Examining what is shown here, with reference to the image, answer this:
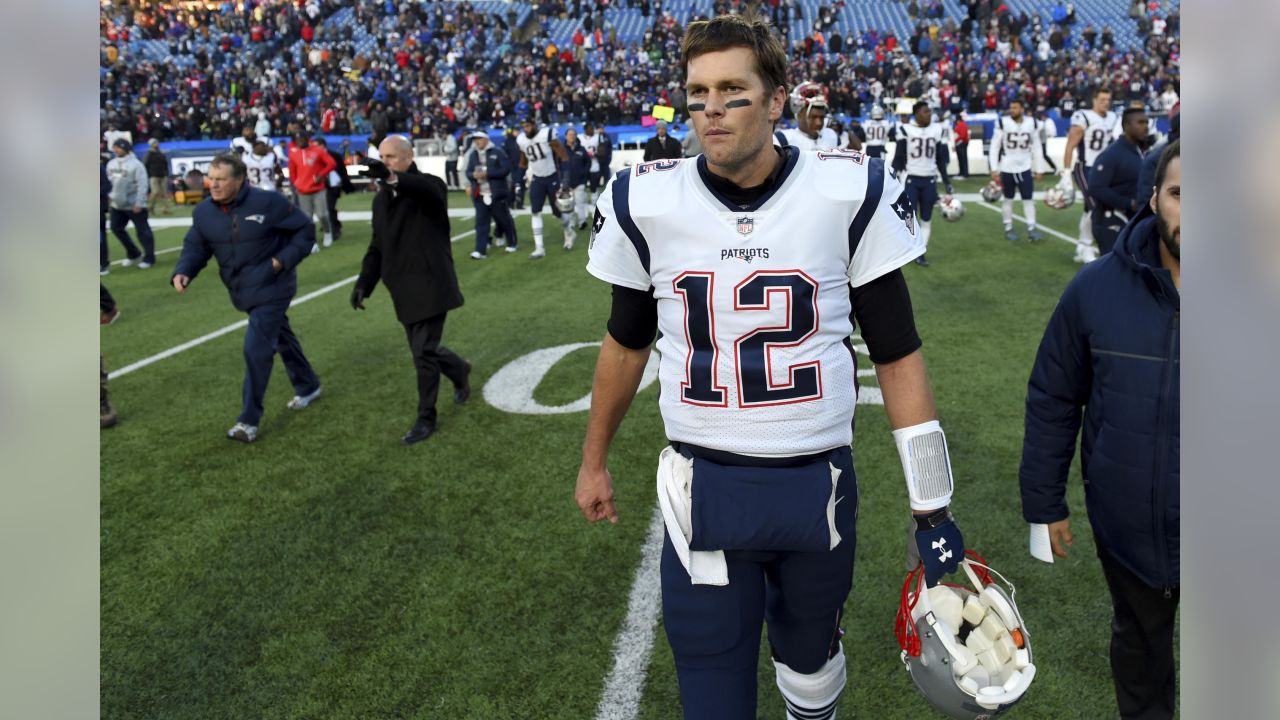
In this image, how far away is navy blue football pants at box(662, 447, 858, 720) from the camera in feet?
7.84

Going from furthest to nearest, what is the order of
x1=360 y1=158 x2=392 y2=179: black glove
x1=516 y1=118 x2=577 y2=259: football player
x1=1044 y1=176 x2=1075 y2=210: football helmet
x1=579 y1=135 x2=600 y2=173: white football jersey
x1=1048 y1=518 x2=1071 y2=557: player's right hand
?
x1=579 y1=135 x2=600 y2=173: white football jersey → x1=516 y1=118 x2=577 y2=259: football player → x1=1044 y1=176 x2=1075 y2=210: football helmet → x1=360 y1=158 x2=392 y2=179: black glove → x1=1048 y1=518 x2=1071 y2=557: player's right hand

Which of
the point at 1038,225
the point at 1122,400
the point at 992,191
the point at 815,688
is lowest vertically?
the point at 1038,225

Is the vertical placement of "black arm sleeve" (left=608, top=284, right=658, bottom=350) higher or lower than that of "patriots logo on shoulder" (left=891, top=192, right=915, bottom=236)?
lower

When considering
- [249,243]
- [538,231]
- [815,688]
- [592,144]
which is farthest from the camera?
[592,144]

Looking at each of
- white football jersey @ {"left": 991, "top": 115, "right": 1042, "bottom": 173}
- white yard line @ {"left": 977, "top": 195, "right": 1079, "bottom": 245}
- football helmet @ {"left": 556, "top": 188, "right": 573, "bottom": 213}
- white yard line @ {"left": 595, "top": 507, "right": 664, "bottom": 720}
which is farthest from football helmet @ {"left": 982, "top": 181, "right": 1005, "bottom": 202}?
white yard line @ {"left": 595, "top": 507, "right": 664, "bottom": 720}

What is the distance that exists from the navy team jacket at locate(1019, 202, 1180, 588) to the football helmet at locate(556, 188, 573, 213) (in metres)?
11.8

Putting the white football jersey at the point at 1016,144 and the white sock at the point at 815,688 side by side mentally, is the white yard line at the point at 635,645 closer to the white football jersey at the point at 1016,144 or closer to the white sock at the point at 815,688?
the white sock at the point at 815,688

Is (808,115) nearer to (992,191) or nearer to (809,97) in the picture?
(809,97)

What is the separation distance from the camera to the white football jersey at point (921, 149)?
1199cm

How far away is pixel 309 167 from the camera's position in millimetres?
14344

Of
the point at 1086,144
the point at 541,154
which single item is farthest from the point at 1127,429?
the point at 541,154

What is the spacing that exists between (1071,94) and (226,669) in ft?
102

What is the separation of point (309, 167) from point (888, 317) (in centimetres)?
1356

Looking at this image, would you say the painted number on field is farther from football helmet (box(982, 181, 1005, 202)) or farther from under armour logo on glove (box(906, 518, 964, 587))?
football helmet (box(982, 181, 1005, 202))
